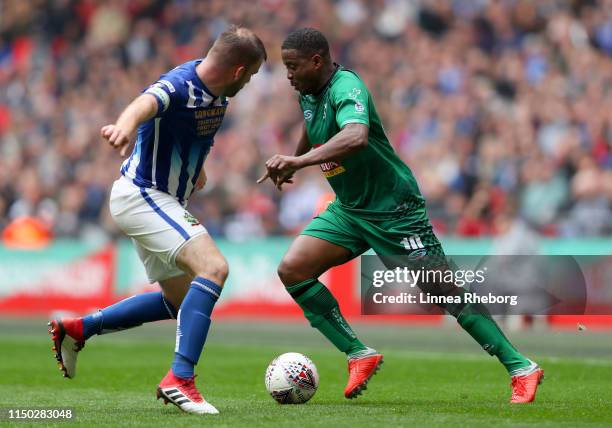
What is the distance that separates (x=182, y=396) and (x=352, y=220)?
5.98ft

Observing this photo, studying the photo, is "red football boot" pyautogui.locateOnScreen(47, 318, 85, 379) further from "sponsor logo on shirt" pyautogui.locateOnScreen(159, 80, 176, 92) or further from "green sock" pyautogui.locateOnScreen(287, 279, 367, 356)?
"sponsor logo on shirt" pyautogui.locateOnScreen(159, 80, 176, 92)

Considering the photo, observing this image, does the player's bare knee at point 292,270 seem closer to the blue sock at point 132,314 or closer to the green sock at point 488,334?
the blue sock at point 132,314

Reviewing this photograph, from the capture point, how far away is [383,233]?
7.77m

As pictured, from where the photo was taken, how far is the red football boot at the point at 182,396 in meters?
6.78

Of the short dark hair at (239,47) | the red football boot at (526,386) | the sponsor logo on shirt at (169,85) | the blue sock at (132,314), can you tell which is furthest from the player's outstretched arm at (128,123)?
the red football boot at (526,386)

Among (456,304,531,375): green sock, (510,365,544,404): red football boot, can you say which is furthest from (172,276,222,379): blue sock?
(510,365,544,404): red football boot

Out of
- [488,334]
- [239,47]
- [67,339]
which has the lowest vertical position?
[488,334]

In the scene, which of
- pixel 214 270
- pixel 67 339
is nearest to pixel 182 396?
pixel 214 270

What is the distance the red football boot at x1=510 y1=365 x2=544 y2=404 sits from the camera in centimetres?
743

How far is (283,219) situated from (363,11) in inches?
199

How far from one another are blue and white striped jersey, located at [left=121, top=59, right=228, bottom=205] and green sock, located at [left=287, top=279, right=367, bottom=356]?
104cm

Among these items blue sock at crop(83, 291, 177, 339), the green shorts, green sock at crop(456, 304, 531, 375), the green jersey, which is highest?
the green jersey

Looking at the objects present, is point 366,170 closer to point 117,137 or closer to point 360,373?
point 360,373

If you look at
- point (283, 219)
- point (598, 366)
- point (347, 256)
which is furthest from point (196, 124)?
point (283, 219)
